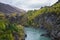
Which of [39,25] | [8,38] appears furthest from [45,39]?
[39,25]

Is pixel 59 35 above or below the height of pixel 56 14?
below

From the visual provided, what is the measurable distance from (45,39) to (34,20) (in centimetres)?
10613

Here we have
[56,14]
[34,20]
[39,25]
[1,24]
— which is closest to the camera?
[1,24]

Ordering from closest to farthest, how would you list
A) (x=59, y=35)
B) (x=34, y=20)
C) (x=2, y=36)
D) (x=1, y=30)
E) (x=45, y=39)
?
(x=2, y=36) < (x=1, y=30) < (x=59, y=35) < (x=45, y=39) < (x=34, y=20)

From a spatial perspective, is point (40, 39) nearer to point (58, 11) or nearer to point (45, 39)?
point (45, 39)

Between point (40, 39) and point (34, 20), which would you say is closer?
point (40, 39)

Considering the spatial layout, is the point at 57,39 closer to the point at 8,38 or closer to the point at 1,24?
the point at 1,24

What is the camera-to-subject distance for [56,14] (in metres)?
112

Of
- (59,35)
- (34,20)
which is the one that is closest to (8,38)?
(59,35)

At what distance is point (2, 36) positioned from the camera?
3872cm

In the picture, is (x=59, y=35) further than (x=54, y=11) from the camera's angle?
No

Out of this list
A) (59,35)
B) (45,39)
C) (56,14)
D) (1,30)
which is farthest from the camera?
(56,14)

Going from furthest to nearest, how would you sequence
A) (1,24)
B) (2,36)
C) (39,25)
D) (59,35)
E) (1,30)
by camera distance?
(39,25)
(59,35)
(1,24)
(1,30)
(2,36)

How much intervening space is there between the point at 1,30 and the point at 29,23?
14863cm
